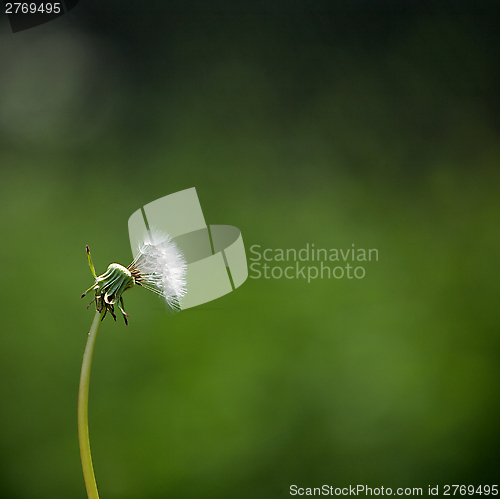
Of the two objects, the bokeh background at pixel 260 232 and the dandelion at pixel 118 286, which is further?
the bokeh background at pixel 260 232

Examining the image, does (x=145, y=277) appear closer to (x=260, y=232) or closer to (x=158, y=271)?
(x=158, y=271)

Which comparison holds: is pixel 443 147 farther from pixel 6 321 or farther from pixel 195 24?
pixel 6 321

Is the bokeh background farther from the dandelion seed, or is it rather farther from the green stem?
the green stem

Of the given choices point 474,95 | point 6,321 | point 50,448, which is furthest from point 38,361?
point 474,95

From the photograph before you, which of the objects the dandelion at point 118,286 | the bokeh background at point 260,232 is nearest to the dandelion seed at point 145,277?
the dandelion at point 118,286

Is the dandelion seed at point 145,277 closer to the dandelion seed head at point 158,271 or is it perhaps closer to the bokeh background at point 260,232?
the dandelion seed head at point 158,271

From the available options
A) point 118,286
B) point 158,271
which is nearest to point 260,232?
point 158,271

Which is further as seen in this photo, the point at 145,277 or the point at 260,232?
the point at 260,232
